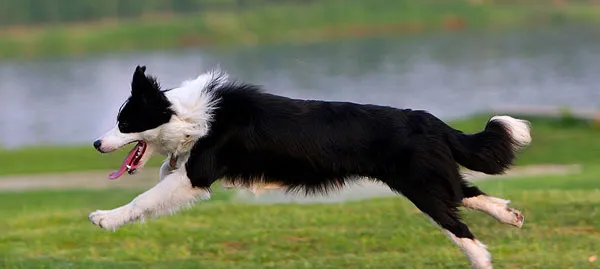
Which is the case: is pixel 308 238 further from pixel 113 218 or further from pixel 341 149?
pixel 113 218

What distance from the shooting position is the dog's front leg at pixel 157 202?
21.4 ft

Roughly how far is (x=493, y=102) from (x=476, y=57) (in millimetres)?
19321

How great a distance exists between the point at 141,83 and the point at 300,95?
29.3m

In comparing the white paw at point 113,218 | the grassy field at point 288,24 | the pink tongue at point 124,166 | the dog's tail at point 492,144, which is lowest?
the white paw at point 113,218

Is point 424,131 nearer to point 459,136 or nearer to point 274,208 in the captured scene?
point 459,136

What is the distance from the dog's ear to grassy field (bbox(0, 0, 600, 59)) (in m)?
60.6

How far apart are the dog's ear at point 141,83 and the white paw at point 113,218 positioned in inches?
33.3

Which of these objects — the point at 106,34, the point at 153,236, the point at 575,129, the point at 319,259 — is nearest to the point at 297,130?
the point at 319,259

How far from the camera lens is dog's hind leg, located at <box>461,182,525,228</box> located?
6.86 m

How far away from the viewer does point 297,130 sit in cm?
672

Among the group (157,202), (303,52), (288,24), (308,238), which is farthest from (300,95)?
(288,24)

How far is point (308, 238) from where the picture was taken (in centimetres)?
905

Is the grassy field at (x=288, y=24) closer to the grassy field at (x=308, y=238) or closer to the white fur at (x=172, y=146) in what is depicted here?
the grassy field at (x=308, y=238)

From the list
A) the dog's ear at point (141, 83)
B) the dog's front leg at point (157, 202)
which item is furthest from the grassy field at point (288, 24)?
the dog's front leg at point (157, 202)
